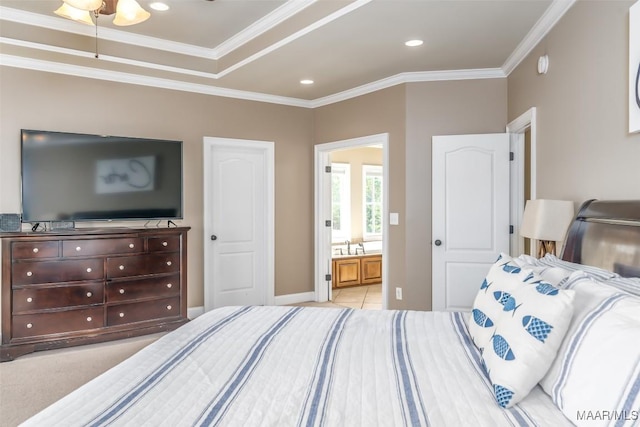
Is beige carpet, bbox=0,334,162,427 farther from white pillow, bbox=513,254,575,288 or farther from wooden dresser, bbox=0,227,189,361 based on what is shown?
white pillow, bbox=513,254,575,288

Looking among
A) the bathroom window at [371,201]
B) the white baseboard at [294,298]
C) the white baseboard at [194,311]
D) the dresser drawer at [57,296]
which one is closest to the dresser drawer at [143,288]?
the dresser drawer at [57,296]

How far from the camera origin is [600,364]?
0.99m

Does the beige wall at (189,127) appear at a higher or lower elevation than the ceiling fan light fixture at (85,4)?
lower

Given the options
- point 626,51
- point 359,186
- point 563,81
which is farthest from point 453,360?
point 359,186

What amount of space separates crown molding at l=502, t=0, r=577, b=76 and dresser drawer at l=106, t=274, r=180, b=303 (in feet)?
12.0

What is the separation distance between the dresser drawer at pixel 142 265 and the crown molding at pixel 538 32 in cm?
356

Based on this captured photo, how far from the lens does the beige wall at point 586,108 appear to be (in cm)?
197

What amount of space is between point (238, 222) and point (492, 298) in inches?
146

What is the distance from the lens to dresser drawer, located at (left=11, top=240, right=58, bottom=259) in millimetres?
3244

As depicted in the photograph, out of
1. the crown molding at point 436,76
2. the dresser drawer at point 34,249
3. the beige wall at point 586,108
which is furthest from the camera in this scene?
the crown molding at point 436,76


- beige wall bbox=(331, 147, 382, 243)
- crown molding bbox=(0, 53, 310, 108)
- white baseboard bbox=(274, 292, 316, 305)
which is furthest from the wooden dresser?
Answer: beige wall bbox=(331, 147, 382, 243)

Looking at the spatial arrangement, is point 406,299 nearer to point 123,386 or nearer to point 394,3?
point 394,3

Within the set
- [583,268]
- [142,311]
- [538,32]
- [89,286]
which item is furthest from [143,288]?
[538,32]

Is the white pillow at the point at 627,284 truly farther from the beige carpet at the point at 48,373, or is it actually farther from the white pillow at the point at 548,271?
the beige carpet at the point at 48,373
